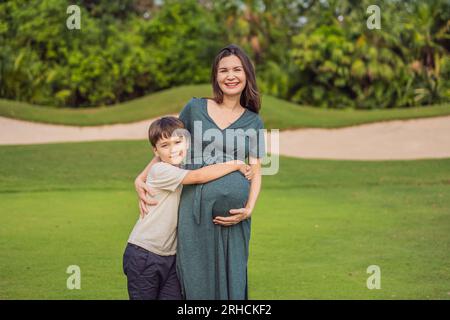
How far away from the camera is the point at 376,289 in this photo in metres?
5.09

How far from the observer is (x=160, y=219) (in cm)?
348

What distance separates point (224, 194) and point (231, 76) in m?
0.56

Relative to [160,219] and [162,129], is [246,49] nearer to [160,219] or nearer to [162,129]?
[162,129]

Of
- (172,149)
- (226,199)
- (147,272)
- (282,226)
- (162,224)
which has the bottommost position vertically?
(282,226)

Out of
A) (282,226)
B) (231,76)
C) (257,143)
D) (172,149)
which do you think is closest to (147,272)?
(172,149)

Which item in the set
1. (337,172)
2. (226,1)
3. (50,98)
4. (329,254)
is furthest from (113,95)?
(329,254)

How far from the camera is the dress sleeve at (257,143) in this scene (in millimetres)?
3643

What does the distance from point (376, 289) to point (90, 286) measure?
1803 mm

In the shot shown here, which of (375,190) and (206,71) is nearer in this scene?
(375,190)

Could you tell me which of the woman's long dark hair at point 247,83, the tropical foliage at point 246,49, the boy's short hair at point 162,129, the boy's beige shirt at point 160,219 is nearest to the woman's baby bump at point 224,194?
the boy's beige shirt at point 160,219

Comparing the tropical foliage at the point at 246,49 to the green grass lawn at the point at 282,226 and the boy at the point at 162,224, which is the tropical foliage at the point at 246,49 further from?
the boy at the point at 162,224

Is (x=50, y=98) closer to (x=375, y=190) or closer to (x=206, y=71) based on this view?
(x=206, y=71)

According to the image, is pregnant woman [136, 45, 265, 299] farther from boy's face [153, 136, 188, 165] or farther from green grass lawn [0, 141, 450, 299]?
green grass lawn [0, 141, 450, 299]
